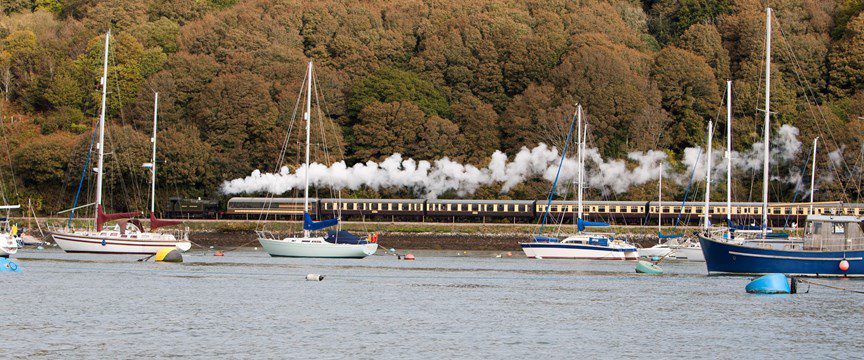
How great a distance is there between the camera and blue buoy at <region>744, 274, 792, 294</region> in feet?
183

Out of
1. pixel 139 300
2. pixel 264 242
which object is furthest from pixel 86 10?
pixel 139 300

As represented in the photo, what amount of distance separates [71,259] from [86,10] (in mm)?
103997

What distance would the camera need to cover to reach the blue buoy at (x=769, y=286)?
5588 centimetres

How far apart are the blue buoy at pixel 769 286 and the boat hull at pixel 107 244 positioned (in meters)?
38.3

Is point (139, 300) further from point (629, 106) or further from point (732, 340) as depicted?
point (629, 106)

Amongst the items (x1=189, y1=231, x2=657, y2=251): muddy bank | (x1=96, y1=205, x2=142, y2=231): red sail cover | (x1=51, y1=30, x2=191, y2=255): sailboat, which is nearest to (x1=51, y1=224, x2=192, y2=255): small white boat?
(x1=51, y1=30, x2=191, y2=255): sailboat

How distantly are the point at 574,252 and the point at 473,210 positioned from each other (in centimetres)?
3219

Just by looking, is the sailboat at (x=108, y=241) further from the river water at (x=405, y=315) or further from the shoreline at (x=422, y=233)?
the shoreline at (x=422, y=233)

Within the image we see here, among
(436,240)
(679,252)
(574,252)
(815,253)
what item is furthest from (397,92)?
(815,253)

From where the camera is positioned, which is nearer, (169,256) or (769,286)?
Answer: (769,286)

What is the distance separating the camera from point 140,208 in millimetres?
125750

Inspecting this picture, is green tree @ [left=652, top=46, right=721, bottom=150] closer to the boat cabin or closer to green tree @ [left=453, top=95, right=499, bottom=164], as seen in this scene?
green tree @ [left=453, top=95, right=499, bottom=164]

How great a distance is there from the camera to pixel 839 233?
60.1 meters

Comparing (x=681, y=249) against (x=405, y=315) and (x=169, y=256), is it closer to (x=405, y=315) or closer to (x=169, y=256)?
(x=169, y=256)
